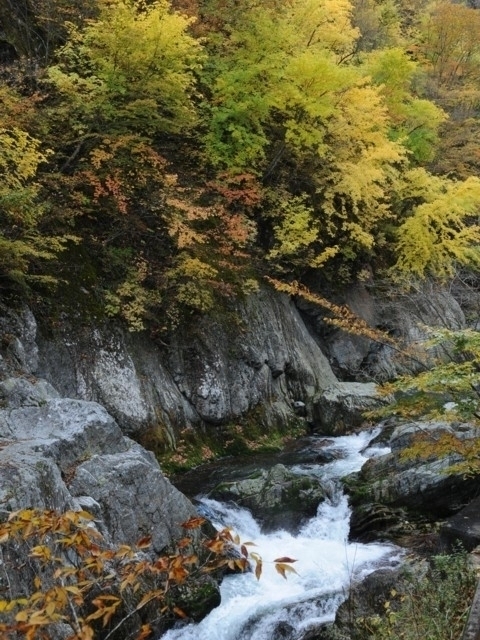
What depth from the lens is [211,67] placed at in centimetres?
1430

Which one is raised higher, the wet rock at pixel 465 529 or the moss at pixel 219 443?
the moss at pixel 219 443

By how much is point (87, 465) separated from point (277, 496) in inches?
149

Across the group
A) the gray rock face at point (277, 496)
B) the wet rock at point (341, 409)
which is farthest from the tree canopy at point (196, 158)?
the gray rock face at point (277, 496)

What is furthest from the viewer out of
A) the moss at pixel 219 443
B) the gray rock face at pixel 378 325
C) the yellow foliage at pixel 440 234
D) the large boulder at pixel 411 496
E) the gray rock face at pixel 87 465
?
the gray rock face at pixel 378 325

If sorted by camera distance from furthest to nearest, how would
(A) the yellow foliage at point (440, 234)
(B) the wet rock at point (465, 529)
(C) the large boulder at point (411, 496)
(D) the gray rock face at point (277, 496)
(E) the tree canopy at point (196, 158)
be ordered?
(A) the yellow foliage at point (440, 234), (E) the tree canopy at point (196, 158), (D) the gray rock face at point (277, 496), (C) the large boulder at point (411, 496), (B) the wet rock at point (465, 529)

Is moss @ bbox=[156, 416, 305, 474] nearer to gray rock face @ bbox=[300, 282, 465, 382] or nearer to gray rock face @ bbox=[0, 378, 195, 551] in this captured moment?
gray rock face @ bbox=[0, 378, 195, 551]

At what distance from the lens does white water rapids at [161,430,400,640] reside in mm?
6758

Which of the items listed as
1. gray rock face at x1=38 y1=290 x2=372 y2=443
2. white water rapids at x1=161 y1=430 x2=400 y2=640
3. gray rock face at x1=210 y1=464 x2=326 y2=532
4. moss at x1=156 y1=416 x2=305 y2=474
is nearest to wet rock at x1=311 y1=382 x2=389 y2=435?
gray rock face at x1=38 y1=290 x2=372 y2=443

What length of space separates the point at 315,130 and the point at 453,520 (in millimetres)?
10360

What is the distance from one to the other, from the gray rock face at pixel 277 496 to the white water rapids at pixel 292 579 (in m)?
0.15

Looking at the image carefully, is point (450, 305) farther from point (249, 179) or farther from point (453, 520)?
point (453, 520)

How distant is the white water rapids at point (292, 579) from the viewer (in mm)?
6758

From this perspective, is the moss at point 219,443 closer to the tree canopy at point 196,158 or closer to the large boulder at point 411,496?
the tree canopy at point 196,158

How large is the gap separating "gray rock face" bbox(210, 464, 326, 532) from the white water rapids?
0.49 feet
